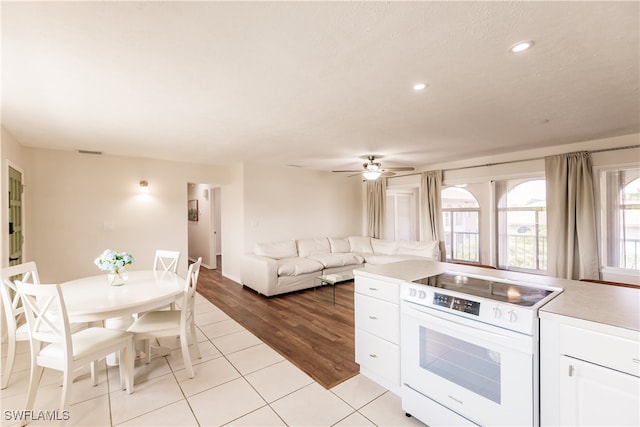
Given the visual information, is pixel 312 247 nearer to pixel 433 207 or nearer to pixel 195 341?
pixel 433 207

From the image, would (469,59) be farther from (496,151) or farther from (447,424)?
(496,151)

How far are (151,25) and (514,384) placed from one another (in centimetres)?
260

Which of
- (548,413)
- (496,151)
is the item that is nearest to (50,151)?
(548,413)

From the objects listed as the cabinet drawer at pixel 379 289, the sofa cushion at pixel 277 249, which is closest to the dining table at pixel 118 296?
the cabinet drawer at pixel 379 289

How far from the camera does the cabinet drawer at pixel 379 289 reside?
2041 mm

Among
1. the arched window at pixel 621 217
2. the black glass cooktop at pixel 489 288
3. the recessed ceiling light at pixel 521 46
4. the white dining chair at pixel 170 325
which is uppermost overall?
the recessed ceiling light at pixel 521 46

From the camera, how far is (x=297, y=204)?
19.9 ft

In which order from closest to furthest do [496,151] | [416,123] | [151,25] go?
[151,25]
[416,123]
[496,151]

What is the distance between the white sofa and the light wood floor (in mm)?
237

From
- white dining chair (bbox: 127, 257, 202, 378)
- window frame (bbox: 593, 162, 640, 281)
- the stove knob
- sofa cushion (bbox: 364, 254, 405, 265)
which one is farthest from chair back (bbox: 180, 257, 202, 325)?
window frame (bbox: 593, 162, 640, 281)

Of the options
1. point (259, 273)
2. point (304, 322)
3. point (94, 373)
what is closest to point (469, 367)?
point (304, 322)

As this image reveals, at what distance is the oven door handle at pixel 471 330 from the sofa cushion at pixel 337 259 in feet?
11.2

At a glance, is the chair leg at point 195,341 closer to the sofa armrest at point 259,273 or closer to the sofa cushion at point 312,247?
the sofa armrest at point 259,273

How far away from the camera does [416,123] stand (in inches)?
120
